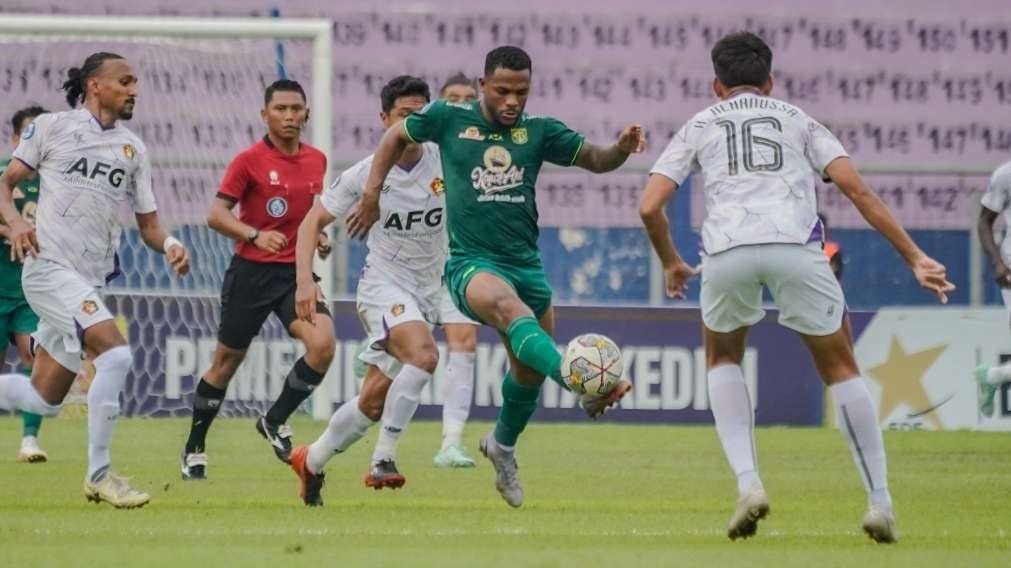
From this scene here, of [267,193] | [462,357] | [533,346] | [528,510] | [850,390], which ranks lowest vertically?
[528,510]

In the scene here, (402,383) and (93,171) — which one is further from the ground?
(93,171)

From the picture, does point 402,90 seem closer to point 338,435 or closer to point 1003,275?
point 338,435

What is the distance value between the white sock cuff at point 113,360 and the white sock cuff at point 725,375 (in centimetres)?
292

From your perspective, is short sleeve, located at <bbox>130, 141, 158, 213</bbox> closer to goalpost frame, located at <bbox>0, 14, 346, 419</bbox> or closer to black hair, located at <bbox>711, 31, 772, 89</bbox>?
black hair, located at <bbox>711, 31, 772, 89</bbox>

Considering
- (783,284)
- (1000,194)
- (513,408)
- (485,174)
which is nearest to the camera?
(783,284)

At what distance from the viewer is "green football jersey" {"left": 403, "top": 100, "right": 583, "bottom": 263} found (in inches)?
389

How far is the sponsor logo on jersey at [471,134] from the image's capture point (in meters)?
9.91

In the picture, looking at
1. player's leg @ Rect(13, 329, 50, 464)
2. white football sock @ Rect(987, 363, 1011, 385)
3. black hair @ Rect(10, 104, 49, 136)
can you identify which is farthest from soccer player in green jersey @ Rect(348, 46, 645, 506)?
white football sock @ Rect(987, 363, 1011, 385)

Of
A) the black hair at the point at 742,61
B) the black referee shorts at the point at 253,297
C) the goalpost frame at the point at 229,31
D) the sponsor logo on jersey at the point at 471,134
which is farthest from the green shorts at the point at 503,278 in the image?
the goalpost frame at the point at 229,31

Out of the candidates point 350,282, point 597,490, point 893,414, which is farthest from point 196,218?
point 597,490

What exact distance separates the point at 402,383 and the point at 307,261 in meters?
1.30

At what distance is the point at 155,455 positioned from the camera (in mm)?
14562

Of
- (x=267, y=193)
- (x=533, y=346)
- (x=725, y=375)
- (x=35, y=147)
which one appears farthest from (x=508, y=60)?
(x=267, y=193)

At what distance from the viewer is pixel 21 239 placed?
1023cm
